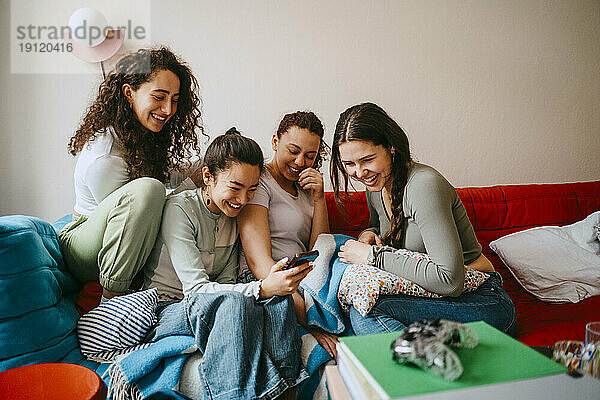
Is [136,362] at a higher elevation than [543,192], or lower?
lower

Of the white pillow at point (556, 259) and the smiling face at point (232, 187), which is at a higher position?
the smiling face at point (232, 187)

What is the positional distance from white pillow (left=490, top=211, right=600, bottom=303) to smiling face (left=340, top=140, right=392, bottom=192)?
0.76 m

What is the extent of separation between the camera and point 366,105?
4.67 feet

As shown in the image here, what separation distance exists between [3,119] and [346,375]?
213cm

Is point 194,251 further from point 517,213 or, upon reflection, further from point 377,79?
point 517,213

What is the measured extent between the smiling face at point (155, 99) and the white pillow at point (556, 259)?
4.57 ft

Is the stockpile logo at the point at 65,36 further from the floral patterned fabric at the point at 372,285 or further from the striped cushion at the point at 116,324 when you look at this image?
the floral patterned fabric at the point at 372,285

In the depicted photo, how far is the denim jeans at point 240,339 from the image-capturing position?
1.11 metres

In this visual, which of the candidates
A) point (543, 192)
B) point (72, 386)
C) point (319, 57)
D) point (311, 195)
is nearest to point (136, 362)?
point (72, 386)

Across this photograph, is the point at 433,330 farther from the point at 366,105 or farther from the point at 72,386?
the point at 366,105

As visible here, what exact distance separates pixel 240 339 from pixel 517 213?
4.94 feet

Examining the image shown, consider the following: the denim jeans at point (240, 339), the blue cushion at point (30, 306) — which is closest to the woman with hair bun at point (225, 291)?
the denim jeans at point (240, 339)

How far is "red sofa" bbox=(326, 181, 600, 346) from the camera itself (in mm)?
1694

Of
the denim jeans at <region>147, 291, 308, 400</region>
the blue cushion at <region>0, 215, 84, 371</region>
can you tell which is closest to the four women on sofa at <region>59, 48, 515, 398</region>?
the denim jeans at <region>147, 291, 308, 400</region>
